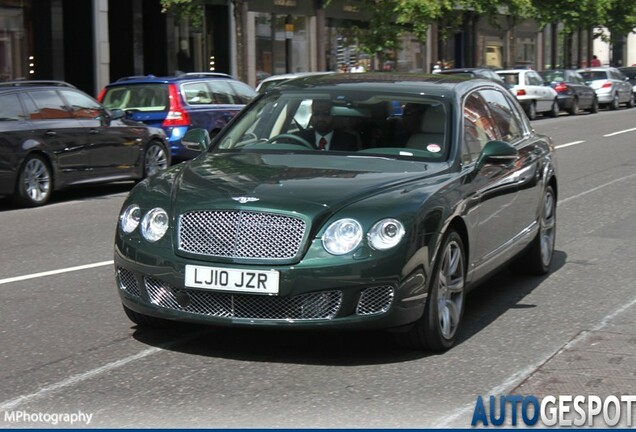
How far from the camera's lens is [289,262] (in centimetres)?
614

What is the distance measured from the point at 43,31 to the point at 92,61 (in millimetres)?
1616

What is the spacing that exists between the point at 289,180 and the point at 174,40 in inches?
1138

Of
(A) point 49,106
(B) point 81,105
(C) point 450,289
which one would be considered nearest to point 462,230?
(C) point 450,289

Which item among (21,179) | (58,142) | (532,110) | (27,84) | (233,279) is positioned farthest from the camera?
(532,110)

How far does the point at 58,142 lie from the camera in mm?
15414

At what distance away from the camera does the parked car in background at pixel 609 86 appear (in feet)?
145

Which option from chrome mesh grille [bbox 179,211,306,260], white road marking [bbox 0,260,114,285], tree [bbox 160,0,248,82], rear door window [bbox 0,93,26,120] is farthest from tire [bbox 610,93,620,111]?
chrome mesh grille [bbox 179,211,306,260]

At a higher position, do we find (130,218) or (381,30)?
(381,30)

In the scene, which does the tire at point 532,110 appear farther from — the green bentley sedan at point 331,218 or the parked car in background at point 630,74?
the green bentley sedan at point 331,218

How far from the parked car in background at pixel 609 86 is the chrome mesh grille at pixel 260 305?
3872 cm

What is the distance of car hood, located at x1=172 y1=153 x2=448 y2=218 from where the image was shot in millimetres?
6324

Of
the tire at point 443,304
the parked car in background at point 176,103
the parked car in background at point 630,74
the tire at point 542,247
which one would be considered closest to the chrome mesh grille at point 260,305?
the tire at point 443,304

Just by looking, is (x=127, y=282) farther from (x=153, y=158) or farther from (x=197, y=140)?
(x=153, y=158)

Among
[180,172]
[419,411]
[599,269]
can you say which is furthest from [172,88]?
[419,411]
